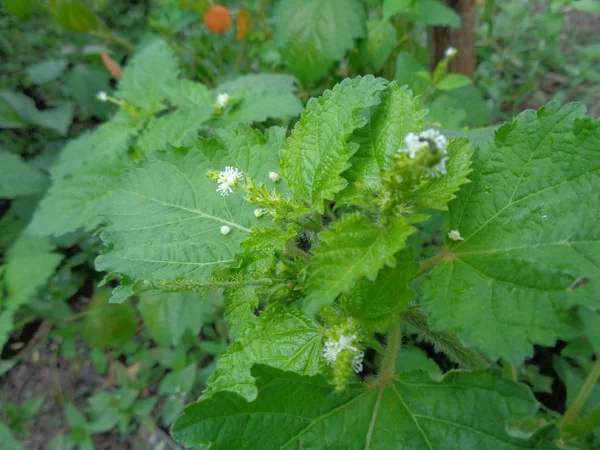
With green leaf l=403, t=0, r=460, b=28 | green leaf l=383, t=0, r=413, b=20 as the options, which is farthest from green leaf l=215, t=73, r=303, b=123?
green leaf l=403, t=0, r=460, b=28

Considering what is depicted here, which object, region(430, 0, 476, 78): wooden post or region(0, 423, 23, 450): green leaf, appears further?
region(0, 423, 23, 450): green leaf

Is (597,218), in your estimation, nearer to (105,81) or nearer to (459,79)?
(459,79)

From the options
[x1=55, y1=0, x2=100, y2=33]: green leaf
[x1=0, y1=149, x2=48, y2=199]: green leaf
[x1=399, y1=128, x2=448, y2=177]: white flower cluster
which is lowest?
[x1=0, y1=149, x2=48, y2=199]: green leaf

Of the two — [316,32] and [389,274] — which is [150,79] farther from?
[389,274]

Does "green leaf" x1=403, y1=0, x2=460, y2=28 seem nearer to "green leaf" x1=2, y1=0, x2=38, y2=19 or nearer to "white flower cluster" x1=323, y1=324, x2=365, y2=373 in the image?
"white flower cluster" x1=323, y1=324, x2=365, y2=373

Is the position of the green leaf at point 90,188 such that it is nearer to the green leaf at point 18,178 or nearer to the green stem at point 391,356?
the green leaf at point 18,178

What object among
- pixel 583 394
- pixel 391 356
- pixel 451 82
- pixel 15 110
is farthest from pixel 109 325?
pixel 583 394

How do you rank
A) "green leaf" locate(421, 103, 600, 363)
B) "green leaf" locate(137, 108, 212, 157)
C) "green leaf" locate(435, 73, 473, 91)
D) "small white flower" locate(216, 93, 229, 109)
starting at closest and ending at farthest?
"green leaf" locate(421, 103, 600, 363), "green leaf" locate(137, 108, 212, 157), "small white flower" locate(216, 93, 229, 109), "green leaf" locate(435, 73, 473, 91)
